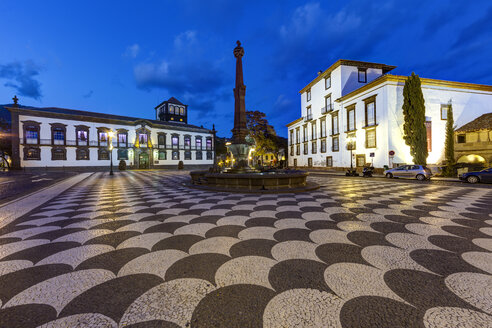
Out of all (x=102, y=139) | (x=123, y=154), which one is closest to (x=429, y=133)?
(x=123, y=154)

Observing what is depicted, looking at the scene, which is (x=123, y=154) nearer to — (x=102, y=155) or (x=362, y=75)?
(x=102, y=155)

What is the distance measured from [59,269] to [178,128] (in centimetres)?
4164

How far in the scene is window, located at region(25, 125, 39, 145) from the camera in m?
28.2

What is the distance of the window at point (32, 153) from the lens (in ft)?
92.8

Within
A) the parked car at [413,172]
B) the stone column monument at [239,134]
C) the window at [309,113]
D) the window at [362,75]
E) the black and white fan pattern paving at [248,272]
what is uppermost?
the window at [362,75]

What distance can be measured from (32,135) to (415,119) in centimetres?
4785

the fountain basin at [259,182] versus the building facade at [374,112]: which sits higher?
the building facade at [374,112]

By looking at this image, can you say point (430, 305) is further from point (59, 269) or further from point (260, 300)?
point (59, 269)

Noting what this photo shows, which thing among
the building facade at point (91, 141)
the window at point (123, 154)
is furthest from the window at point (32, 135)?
the window at point (123, 154)

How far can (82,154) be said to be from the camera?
105 ft

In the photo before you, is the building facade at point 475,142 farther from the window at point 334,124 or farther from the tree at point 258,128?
the tree at point 258,128

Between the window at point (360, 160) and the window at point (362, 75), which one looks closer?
the window at point (360, 160)

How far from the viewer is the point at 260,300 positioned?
1.68 meters

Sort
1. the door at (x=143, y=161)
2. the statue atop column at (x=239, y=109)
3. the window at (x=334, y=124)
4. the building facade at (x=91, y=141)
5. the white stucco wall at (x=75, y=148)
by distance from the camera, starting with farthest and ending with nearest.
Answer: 1. the door at (x=143, y=161)
2. the white stucco wall at (x=75, y=148)
3. the building facade at (x=91, y=141)
4. the window at (x=334, y=124)
5. the statue atop column at (x=239, y=109)
